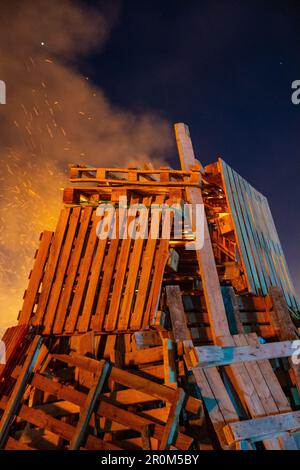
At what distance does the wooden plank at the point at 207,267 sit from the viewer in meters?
6.44

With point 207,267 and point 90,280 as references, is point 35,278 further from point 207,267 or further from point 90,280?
point 207,267

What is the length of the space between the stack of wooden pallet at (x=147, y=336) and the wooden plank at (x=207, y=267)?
25 millimetres

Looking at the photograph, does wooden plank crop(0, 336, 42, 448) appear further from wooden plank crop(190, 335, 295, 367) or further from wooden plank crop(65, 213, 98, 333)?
wooden plank crop(190, 335, 295, 367)

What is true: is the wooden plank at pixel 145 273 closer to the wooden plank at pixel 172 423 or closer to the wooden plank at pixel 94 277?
the wooden plank at pixel 94 277

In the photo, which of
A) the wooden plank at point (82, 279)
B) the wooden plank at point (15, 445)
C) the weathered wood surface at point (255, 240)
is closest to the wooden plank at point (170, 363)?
the wooden plank at point (82, 279)

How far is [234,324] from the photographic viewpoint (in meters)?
6.61

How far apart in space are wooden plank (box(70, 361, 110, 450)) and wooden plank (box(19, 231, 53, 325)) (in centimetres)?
234

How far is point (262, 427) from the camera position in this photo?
5109 millimetres

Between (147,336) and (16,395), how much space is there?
2.46 metres

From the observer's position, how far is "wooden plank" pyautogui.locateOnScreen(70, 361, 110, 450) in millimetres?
4383

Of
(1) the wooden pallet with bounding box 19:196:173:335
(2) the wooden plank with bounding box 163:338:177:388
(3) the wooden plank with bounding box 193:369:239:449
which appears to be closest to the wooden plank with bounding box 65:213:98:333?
(1) the wooden pallet with bounding box 19:196:173:335
